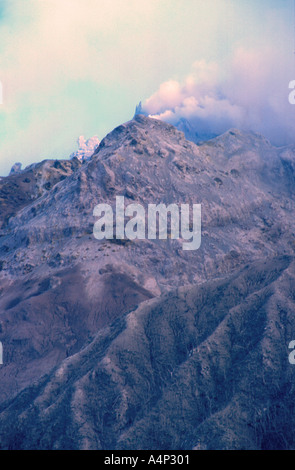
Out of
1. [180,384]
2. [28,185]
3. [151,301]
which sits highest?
[28,185]

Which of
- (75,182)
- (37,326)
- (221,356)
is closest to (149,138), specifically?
(75,182)

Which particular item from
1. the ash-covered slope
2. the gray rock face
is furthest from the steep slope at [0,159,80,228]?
the ash-covered slope

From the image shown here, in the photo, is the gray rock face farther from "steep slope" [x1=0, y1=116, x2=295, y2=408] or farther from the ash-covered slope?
"steep slope" [x1=0, y1=116, x2=295, y2=408]

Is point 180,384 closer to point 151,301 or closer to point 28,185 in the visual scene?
point 151,301

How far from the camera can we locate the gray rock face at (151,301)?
24.8 m

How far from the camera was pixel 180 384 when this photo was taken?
25.8 meters

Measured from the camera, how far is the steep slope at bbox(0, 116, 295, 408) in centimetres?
5256

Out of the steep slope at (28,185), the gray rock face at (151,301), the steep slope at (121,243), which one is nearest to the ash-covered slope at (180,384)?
the gray rock face at (151,301)

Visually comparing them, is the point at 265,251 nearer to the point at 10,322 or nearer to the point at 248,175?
the point at 248,175

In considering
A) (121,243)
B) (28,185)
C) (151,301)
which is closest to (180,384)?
(151,301)

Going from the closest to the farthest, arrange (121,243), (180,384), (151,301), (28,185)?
(180,384) < (151,301) < (121,243) < (28,185)

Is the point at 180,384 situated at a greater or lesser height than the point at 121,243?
lesser

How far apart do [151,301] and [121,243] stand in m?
30.1

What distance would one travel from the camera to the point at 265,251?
6950cm
